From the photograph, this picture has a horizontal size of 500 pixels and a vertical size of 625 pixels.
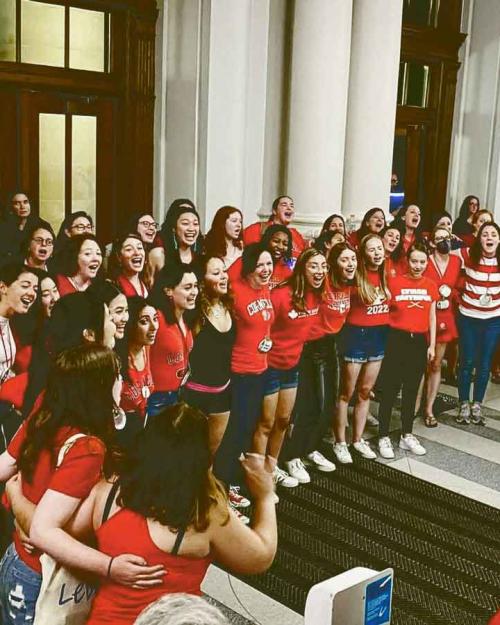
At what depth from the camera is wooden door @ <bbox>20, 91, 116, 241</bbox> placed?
26.4 feet

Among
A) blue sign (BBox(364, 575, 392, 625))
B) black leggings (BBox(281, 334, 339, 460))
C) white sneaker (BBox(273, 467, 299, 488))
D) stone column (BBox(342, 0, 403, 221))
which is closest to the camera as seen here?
blue sign (BBox(364, 575, 392, 625))

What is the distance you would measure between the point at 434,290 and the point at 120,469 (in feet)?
14.1

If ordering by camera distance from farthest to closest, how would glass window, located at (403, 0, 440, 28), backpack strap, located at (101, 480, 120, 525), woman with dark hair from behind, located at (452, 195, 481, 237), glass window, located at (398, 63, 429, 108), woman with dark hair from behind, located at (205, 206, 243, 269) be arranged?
1. glass window, located at (398, 63, 429, 108)
2. glass window, located at (403, 0, 440, 28)
3. woman with dark hair from behind, located at (452, 195, 481, 237)
4. woman with dark hair from behind, located at (205, 206, 243, 269)
5. backpack strap, located at (101, 480, 120, 525)

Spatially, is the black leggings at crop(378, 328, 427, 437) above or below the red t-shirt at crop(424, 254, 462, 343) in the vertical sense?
below

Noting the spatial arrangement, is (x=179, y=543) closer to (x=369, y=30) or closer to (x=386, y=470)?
(x=386, y=470)

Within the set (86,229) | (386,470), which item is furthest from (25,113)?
(386,470)

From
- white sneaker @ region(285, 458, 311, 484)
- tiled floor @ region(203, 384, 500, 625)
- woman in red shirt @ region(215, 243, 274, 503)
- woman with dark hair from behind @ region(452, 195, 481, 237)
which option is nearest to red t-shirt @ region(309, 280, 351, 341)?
woman in red shirt @ region(215, 243, 274, 503)

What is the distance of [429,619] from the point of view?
4.38 meters

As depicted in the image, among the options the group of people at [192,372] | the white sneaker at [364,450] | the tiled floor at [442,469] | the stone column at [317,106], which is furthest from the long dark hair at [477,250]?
the stone column at [317,106]

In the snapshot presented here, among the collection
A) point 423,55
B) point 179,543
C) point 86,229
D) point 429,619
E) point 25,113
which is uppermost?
point 423,55

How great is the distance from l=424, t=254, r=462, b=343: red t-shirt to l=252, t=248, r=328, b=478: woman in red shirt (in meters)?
1.73

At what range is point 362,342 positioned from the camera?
6.23 m

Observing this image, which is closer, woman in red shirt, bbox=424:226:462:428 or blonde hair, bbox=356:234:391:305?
blonde hair, bbox=356:234:391:305

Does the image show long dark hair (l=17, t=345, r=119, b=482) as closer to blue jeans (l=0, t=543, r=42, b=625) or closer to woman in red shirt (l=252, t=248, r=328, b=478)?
blue jeans (l=0, t=543, r=42, b=625)
